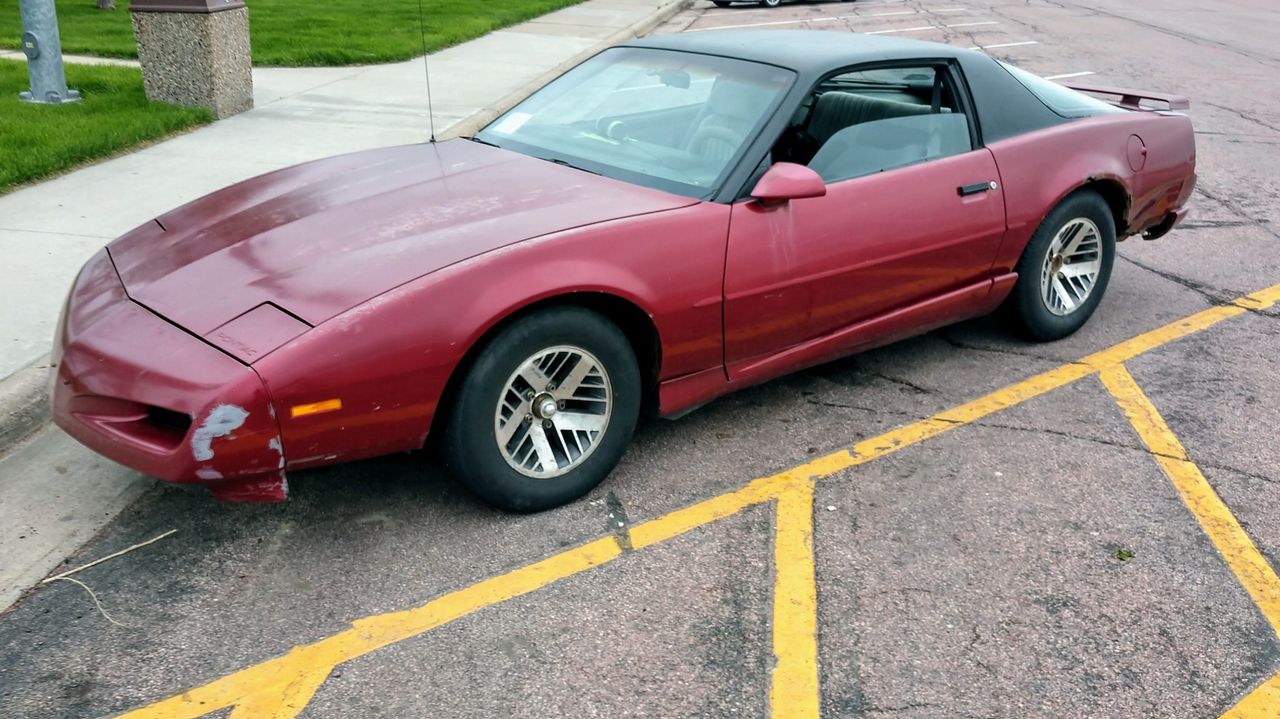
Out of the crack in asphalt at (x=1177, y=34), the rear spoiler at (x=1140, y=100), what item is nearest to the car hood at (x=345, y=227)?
the rear spoiler at (x=1140, y=100)

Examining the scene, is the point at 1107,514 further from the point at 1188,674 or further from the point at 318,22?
the point at 318,22

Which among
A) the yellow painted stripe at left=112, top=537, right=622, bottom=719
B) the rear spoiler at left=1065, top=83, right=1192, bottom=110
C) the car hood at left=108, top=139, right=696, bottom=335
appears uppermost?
the rear spoiler at left=1065, top=83, right=1192, bottom=110

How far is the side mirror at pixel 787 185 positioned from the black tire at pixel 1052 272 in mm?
1436

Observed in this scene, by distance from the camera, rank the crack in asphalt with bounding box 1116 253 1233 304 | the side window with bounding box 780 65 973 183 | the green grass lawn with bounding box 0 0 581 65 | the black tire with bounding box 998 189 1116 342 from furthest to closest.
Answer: the green grass lawn with bounding box 0 0 581 65 < the crack in asphalt with bounding box 1116 253 1233 304 < the black tire with bounding box 998 189 1116 342 < the side window with bounding box 780 65 973 183

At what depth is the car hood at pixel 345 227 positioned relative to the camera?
10.9 feet

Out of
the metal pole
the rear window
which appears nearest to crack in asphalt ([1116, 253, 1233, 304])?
the rear window

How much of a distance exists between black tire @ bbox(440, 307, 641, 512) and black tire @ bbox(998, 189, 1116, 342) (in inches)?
83.8

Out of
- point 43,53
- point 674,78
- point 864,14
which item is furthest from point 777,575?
point 864,14

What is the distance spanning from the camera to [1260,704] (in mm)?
2869

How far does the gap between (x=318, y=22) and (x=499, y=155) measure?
11.2 meters

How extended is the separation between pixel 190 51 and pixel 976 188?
679 cm

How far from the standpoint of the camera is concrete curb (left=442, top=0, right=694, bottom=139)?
29.0 ft

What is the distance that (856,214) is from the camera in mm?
4160

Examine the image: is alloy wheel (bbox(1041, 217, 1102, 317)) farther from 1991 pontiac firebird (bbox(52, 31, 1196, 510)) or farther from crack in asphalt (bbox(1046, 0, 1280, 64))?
crack in asphalt (bbox(1046, 0, 1280, 64))
